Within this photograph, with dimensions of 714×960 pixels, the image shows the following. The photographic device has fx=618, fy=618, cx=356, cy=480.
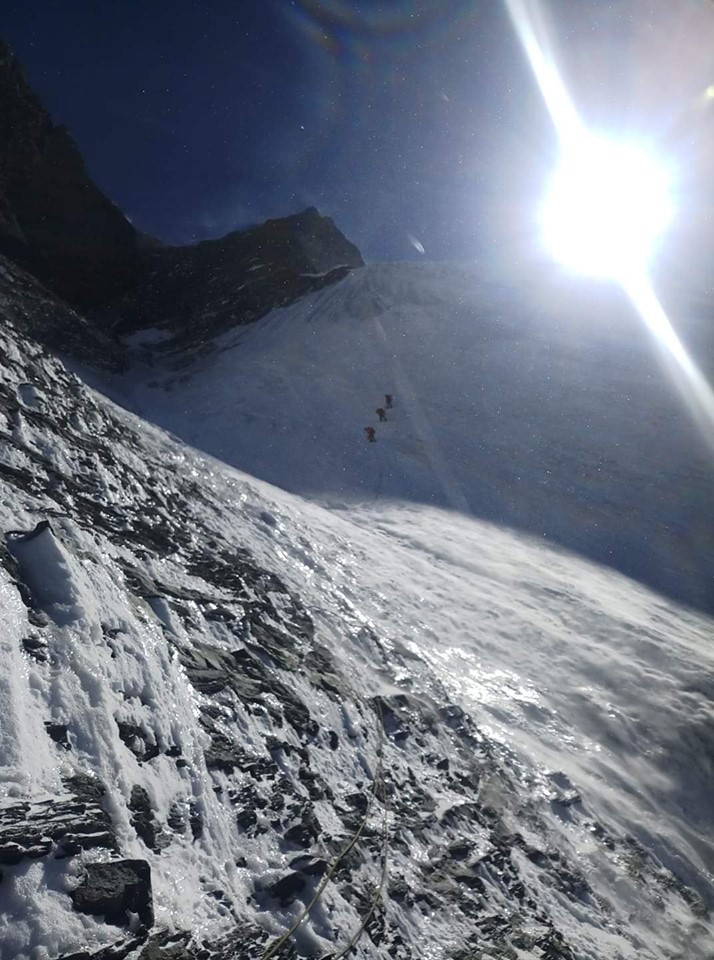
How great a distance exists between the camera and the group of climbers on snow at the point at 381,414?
85.0 feet

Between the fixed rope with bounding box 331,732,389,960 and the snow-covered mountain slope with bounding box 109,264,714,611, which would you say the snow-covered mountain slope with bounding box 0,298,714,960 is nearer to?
the fixed rope with bounding box 331,732,389,960

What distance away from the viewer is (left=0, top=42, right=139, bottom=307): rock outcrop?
4419 cm

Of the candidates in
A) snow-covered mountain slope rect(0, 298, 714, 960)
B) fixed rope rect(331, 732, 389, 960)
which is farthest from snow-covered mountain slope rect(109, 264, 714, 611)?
fixed rope rect(331, 732, 389, 960)

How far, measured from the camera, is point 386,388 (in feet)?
103

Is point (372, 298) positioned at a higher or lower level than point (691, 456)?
higher

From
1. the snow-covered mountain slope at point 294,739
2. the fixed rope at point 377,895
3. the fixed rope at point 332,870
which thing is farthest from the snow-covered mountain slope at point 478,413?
the fixed rope at point 377,895

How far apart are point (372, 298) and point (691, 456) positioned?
23549 millimetres

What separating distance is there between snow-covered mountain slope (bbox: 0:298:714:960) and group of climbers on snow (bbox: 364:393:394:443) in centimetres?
1117

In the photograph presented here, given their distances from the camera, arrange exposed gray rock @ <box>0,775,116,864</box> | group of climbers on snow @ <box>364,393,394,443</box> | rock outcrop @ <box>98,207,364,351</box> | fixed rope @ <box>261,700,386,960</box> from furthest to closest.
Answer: rock outcrop @ <box>98,207,364,351</box>
group of climbers on snow @ <box>364,393,394,443</box>
fixed rope @ <box>261,700,386,960</box>
exposed gray rock @ <box>0,775,116,864</box>

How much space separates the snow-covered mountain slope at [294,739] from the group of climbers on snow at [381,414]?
11165 mm

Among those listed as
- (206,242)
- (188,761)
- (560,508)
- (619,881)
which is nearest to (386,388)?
(560,508)

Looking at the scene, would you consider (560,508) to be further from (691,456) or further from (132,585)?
(132,585)

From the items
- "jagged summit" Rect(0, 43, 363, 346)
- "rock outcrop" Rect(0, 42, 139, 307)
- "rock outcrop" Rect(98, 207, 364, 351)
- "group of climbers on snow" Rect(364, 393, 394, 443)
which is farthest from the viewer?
"rock outcrop" Rect(0, 42, 139, 307)

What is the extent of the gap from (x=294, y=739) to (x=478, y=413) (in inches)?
958
